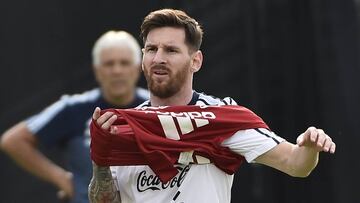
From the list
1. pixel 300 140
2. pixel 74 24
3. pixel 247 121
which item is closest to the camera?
pixel 300 140

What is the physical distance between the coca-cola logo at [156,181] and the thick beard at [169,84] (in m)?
0.28

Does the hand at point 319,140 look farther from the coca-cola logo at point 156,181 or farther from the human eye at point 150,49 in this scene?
the human eye at point 150,49

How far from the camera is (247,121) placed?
3.89 meters

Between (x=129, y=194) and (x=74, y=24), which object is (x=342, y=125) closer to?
(x=74, y=24)

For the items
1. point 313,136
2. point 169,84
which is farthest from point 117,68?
point 313,136

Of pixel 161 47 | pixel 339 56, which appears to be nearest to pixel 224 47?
pixel 339 56

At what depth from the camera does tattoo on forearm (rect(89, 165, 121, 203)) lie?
12.7 ft

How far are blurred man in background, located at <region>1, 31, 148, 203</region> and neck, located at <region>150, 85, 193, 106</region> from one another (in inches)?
57.9

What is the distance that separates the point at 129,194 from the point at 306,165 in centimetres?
66

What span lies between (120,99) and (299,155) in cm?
191

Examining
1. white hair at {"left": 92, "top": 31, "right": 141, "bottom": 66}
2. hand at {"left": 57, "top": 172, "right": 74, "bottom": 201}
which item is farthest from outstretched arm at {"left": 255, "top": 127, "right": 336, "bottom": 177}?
hand at {"left": 57, "top": 172, "right": 74, "bottom": 201}

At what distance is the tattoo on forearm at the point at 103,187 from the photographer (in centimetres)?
388

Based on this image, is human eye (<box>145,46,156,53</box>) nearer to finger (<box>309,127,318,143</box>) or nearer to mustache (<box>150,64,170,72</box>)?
mustache (<box>150,64,170,72</box>)

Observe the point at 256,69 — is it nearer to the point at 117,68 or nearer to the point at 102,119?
the point at 117,68
